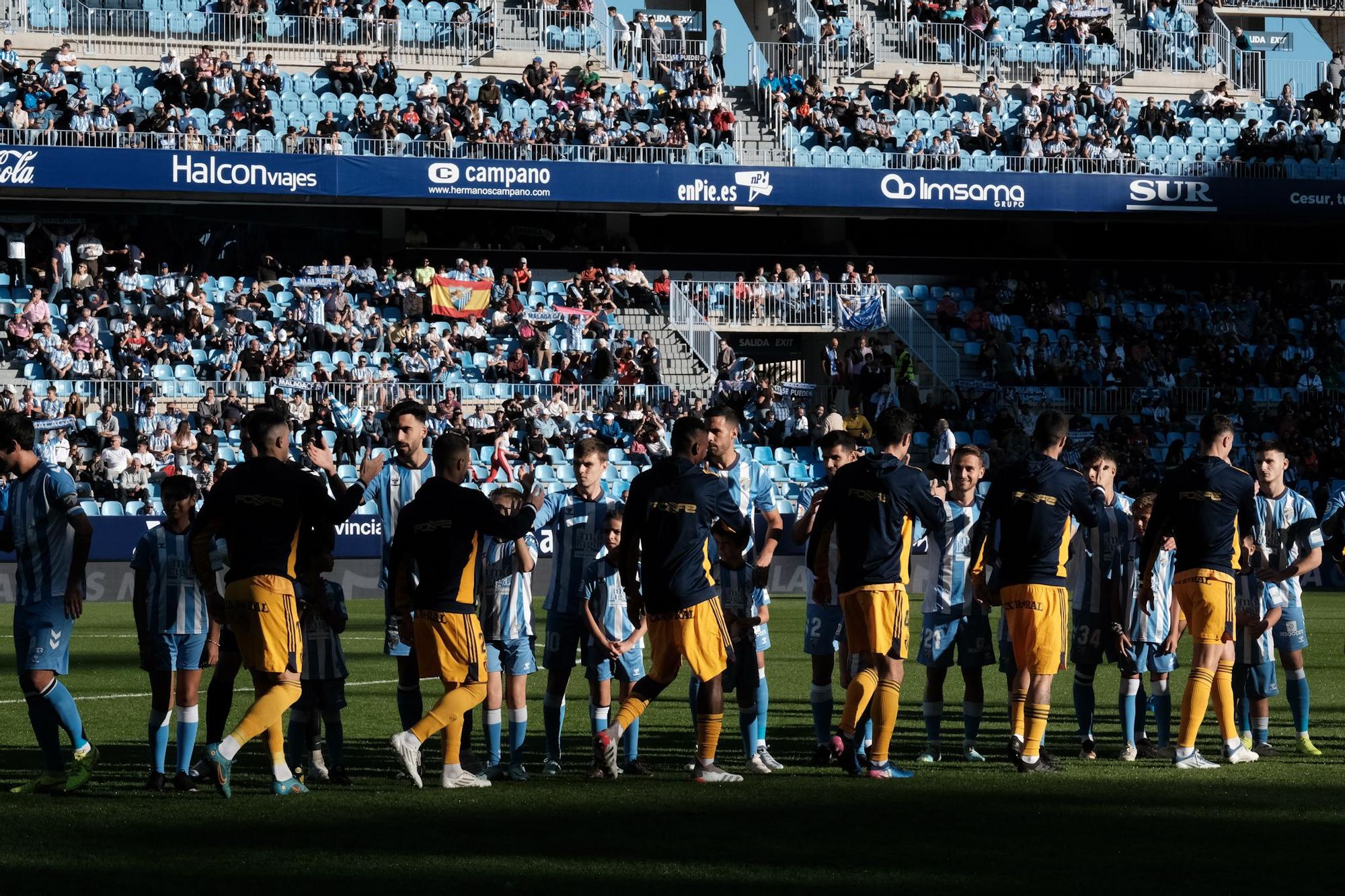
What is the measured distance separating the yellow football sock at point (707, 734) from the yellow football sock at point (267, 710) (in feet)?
7.39

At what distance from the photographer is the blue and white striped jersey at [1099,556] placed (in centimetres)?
1194

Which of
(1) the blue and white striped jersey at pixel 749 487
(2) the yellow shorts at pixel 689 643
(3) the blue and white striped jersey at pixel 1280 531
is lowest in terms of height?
(2) the yellow shorts at pixel 689 643

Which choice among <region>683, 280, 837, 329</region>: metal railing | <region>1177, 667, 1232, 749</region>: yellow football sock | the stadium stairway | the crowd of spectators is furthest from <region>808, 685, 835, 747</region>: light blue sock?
<region>683, 280, 837, 329</region>: metal railing

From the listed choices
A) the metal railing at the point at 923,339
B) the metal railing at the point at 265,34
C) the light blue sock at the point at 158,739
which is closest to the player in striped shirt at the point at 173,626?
the light blue sock at the point at 158,739

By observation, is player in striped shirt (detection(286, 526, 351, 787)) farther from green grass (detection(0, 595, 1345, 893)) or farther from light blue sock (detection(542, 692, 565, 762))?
light blue sock (detection(542, 692, 565, 762))

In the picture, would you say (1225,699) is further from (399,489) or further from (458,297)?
(458,297)

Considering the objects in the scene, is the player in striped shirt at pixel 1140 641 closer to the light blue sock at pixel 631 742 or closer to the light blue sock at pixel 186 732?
the light blue sock at pixel 631 742

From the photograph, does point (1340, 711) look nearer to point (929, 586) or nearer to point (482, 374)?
point (929, 586)

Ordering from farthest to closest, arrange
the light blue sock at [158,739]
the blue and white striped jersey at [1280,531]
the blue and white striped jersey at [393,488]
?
the blue and white striped jersey at [1280,531], the blue and white striped jersey at [393,488], the light blue sock at [158,739]

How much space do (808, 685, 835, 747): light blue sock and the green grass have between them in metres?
0.32

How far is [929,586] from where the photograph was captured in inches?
467

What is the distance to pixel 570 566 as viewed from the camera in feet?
36.1

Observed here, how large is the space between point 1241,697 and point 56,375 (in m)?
24.1

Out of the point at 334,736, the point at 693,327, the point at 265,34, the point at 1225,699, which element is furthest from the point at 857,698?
the point at 265,34
